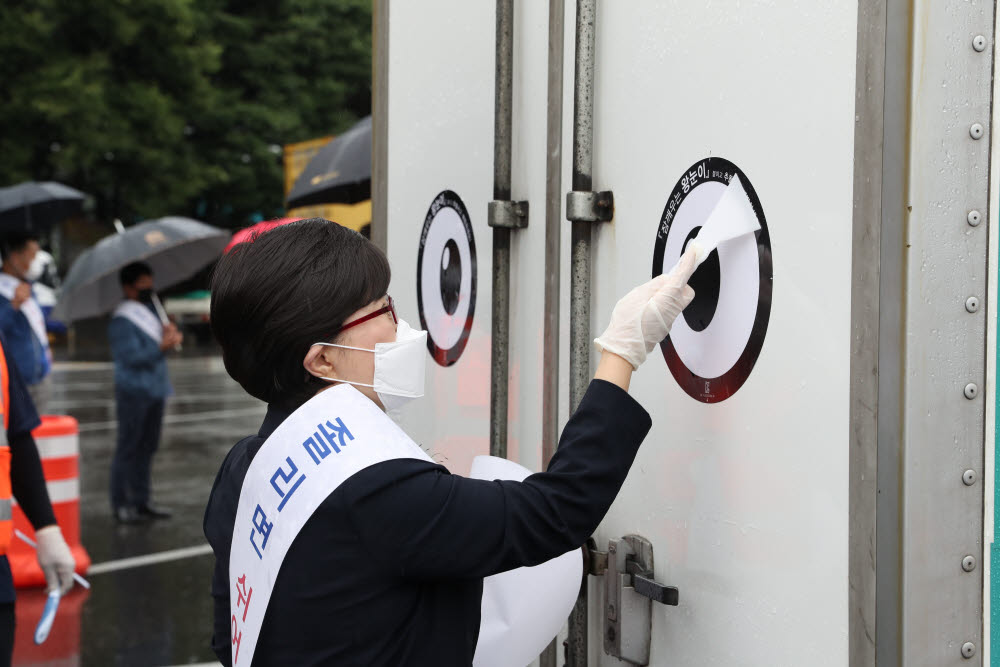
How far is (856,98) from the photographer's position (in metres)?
1.34

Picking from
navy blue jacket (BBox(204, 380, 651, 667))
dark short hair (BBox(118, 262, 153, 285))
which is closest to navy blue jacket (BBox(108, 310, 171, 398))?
dark short hair (BBox(118, 262, 153, 285))

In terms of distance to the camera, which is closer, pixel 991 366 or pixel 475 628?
pixel 991 366

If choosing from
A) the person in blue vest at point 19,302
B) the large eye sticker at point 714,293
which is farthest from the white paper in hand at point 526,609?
the person in blue vest at point 19,302

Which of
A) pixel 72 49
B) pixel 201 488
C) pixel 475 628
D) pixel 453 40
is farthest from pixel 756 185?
pixel 72 49

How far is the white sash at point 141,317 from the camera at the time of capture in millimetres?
7957

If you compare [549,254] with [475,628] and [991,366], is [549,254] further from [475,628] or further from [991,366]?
[991,366]

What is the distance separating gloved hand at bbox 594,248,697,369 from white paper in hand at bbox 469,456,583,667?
1.41ft

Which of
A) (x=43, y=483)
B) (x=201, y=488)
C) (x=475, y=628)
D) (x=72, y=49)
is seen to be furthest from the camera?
(x=72, y=49)

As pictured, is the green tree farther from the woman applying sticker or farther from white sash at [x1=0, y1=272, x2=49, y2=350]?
the woman applying sticker

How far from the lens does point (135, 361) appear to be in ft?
25.9

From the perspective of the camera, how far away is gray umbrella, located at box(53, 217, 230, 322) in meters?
9.41

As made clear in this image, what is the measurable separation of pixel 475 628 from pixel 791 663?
53cm

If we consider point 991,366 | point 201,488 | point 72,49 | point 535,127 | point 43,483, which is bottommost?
point 201,488

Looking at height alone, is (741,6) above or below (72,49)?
below
